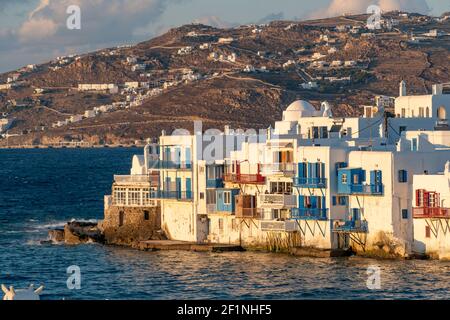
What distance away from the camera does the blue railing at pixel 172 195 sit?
201 feet

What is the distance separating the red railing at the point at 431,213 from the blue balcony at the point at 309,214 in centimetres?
436

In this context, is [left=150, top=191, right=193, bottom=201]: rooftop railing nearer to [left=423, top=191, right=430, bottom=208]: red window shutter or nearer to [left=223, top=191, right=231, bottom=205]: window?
[left=223, top=191, right=231, bottom=205]: window

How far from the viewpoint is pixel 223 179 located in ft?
198

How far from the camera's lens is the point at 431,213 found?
164 feet

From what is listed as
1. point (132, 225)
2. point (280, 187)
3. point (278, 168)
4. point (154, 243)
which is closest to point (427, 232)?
point (280, 187)

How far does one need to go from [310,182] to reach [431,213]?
6251 millimetres

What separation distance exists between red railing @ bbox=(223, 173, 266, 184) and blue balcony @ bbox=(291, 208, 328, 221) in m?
3.30

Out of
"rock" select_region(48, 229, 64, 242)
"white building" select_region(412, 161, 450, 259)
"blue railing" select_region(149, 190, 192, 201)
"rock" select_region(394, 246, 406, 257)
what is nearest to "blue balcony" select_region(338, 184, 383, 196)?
"white building" select_region(412, 161, 450, 259)

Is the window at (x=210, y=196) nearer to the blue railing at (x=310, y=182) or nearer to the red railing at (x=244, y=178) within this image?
the red railing at (x=244, y=178)

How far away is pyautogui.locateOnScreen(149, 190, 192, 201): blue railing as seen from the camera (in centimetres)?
6122

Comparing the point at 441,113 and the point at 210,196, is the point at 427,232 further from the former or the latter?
the point at 441,113
